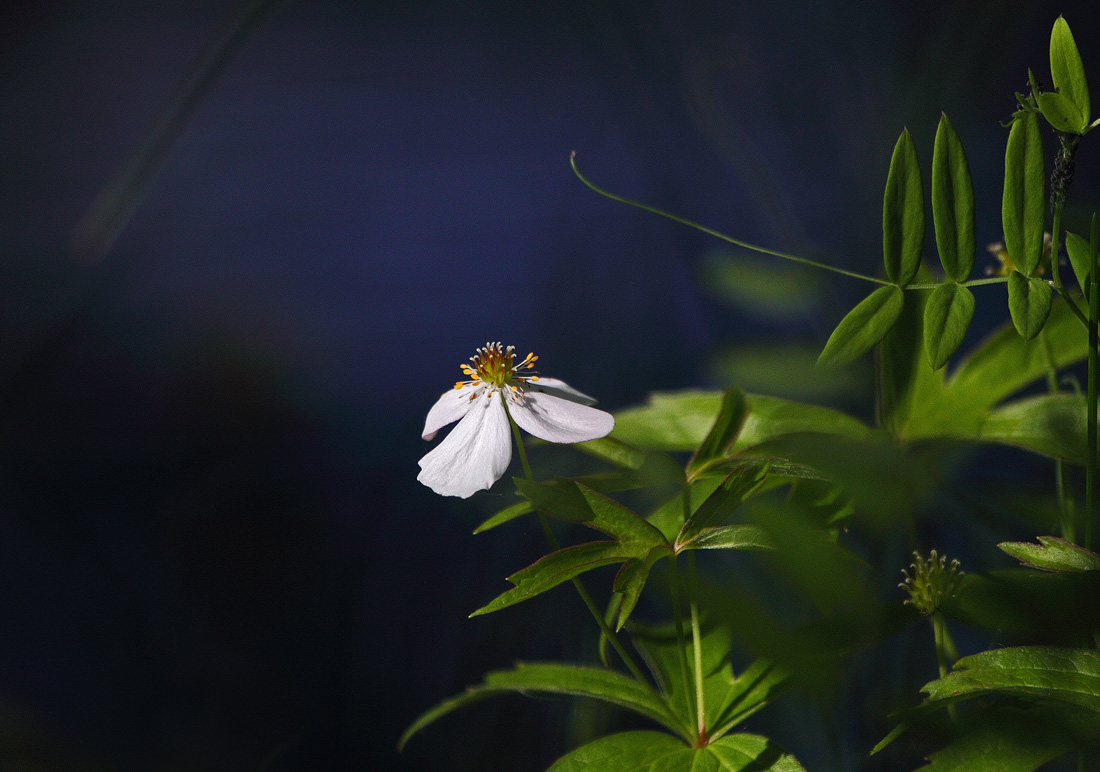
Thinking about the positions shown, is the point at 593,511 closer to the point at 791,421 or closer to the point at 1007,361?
the point at 791,421

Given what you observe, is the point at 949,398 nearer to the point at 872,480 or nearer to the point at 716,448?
the point at 716,448

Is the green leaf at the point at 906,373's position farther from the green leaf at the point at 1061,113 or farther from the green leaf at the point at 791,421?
the green leaf at the point at 1061,113

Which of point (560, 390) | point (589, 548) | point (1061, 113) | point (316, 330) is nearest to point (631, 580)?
point (589, 548)

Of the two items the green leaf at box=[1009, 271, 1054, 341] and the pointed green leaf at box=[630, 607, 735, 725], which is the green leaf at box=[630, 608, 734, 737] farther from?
the green leaf at box=[1009, 271, 1054, 341]

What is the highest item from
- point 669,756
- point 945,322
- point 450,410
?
point 945,322

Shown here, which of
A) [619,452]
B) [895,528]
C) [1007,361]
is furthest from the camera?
[1007,361]

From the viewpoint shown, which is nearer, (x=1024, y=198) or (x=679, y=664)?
(x=1024, y=198)

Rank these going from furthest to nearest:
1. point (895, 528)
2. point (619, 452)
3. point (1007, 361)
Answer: point (1007, 361) → point (619, 452) → point (895, 528)

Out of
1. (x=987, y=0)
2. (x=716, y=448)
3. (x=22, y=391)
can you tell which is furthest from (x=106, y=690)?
(x=987, y=0)
